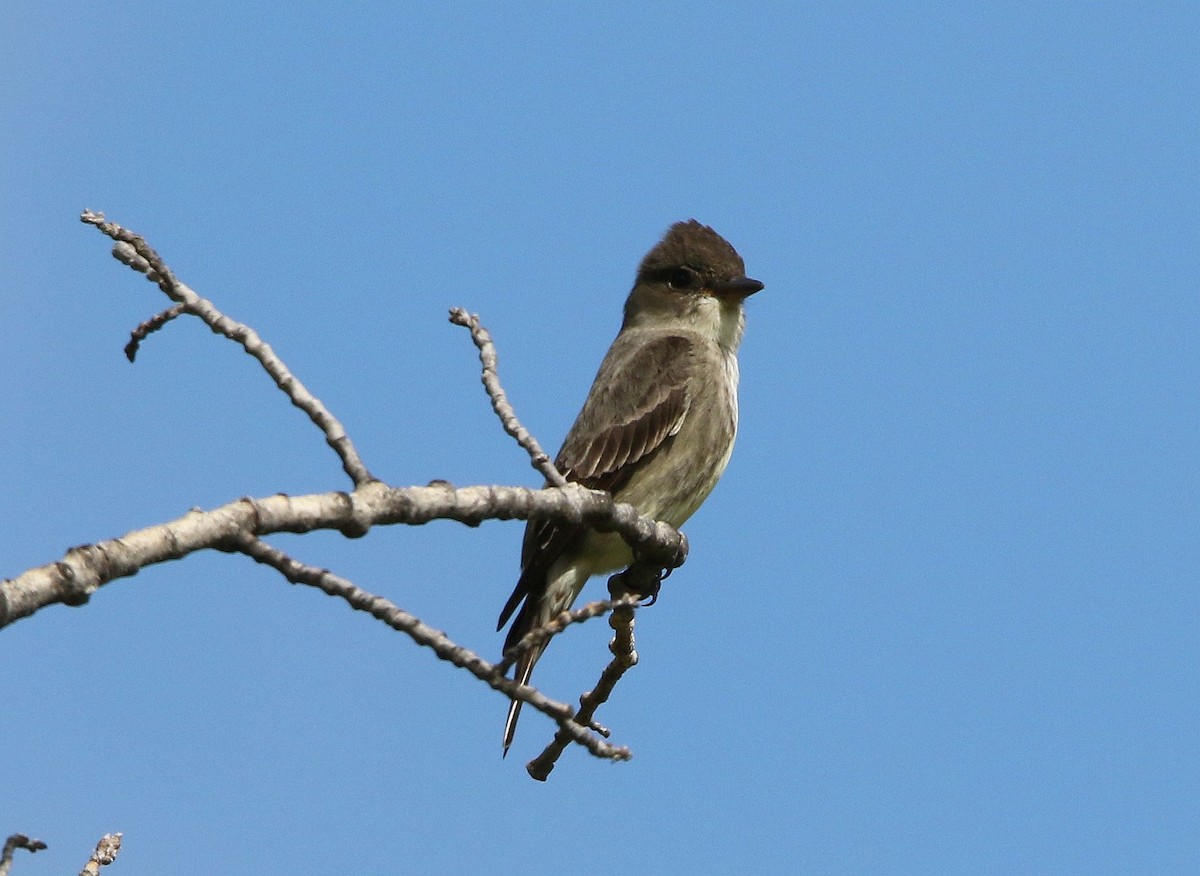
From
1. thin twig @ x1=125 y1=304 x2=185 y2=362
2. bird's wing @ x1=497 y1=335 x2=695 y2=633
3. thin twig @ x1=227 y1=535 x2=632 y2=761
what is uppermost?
bird's wing @ x1=497 y1=335 x2=695 y2=633

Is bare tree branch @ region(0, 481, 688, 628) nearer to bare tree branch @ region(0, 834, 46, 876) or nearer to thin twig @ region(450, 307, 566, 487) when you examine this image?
thin twig @ region(450, 307, 566, 487)

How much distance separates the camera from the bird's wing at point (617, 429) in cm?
793

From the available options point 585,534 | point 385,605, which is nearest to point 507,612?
point 585,534

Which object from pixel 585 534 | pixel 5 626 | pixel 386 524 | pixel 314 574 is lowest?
pixel 5 626

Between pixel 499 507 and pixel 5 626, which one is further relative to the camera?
pixel 499 507

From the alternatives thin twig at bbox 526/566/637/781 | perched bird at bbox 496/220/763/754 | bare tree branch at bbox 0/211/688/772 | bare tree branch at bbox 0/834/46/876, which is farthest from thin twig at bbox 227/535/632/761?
perched bird at bbox 496/220/763/754

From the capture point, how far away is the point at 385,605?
143 inches

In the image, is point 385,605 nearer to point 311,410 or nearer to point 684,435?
point 311,410

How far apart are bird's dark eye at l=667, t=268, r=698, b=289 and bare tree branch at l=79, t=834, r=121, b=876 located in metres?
6.21

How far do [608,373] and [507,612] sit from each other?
177 centimetres

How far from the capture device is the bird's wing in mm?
7930

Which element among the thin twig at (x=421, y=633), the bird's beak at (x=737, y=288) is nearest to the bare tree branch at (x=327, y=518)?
the thin twig at (x=421, y=633)

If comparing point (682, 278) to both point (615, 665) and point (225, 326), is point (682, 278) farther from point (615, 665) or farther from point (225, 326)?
point (225, 326)

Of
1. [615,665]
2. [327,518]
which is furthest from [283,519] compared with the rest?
[615,665]
